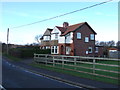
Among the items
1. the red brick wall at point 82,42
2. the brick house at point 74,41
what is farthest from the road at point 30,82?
the red brick wall at point 82,42

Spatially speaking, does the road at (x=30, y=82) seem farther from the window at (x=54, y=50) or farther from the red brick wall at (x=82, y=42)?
the window at (x=54, y=50)

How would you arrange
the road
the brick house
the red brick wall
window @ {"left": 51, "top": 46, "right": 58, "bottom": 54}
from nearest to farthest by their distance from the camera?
1. the road
2. the brick house
3. the red brick wall
4. window @ {"left": 51, "top": 46, "right": 58, "bottom": 54}

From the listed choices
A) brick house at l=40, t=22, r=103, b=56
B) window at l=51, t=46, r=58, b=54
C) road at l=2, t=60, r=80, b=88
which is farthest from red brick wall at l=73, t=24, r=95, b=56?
road at l=2, t=60, r=80, b=88

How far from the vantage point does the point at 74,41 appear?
37.6 meters

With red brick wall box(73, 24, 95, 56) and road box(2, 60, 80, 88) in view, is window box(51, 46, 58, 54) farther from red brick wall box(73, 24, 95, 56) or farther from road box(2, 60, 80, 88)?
road box(2, 60, 80, 88)

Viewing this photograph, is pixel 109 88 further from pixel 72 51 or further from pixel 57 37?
pixel 57 37

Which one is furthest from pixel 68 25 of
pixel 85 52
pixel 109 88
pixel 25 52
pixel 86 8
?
pixel 109 88

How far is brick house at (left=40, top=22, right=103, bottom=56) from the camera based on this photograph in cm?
3784

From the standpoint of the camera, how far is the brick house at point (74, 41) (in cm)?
3784

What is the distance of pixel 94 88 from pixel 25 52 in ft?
89.7

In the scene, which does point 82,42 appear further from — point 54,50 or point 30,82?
point 30,82

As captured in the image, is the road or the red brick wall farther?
the red brick wall

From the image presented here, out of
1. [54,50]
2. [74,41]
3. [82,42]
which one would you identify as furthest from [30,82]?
[54,50]

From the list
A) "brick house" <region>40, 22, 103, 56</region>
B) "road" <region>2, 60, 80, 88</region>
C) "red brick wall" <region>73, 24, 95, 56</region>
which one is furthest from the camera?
"red brick wall" <region>73, 24, 95, 56</region>
